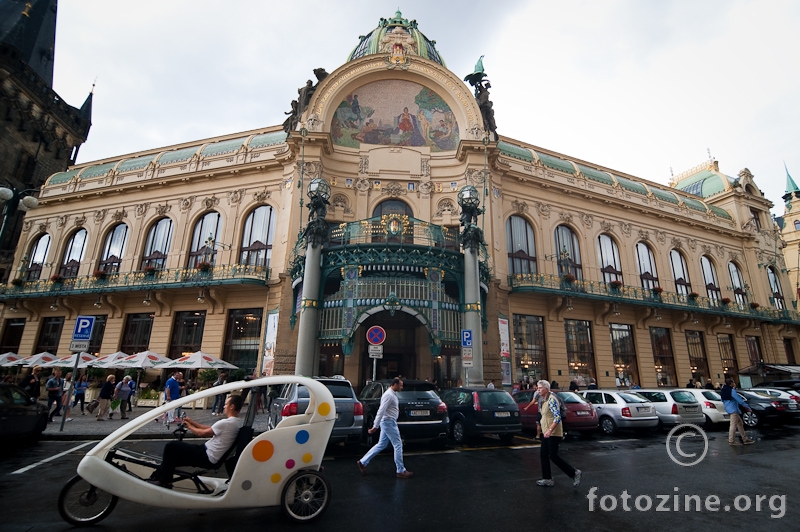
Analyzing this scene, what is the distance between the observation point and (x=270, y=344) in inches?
774

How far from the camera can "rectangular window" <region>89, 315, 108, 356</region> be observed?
949 inches

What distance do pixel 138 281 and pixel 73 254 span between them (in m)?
8.25

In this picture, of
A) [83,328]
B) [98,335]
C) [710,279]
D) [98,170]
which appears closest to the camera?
[83,328]

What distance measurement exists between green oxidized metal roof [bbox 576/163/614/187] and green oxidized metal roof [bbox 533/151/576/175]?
133cm

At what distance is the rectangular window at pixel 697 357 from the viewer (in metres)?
27.5

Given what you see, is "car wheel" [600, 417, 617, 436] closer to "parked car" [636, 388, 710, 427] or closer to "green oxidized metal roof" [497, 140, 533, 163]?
"parked car" [636, 388, 710, 427]

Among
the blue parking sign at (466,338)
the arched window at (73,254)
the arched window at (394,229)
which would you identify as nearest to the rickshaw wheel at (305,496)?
the blue parking sign at (466,338)

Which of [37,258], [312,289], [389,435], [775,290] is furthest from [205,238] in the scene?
[775,290]

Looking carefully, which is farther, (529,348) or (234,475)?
(529,348)

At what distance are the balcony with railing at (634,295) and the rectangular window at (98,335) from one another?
25287 millimetres

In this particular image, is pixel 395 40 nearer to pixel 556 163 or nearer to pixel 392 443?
pixel 556 163

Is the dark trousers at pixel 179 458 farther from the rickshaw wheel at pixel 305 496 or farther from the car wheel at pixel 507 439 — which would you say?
the car wheel at pixel 507 439

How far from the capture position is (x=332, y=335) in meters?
16.6

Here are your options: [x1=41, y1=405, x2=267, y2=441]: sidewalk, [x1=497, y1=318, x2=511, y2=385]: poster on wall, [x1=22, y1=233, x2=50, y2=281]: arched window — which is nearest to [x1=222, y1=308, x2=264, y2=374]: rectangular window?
[x1=41, y1=405, x2=267, y2=441]: sidewalk
